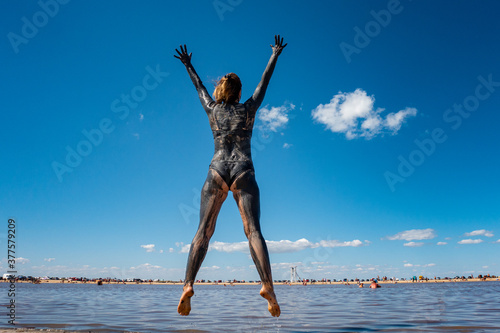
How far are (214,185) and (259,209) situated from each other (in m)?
0.68

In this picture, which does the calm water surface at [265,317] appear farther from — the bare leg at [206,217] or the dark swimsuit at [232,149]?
the dark swimsuit at [232,149]

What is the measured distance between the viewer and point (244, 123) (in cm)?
498

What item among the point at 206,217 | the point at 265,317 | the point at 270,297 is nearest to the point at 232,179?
the point at 206,217

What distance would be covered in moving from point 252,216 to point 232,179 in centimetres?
55

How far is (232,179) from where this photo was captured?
4.64 meters

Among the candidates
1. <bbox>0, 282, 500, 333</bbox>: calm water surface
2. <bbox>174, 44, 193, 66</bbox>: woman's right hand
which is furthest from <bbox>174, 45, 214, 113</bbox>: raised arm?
<bbox>0, 282, 500, 333</bbox>: calm water surface

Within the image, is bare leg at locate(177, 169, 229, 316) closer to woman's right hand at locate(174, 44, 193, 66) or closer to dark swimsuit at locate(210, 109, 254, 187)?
dark swimsuit at locate(210, 109, 254, 187)

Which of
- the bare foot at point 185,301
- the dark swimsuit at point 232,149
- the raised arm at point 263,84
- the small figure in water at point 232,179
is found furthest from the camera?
the raised arm at point 263,84

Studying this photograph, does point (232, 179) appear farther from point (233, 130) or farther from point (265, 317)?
point (265, 317)

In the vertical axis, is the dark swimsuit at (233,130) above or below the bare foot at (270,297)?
above

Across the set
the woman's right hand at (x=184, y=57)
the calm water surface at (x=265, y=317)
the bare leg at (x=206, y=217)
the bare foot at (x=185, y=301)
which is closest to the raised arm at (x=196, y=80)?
the woman's right hand at (x=184, y=57)

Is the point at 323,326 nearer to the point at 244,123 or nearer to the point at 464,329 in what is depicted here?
the point at 464,329

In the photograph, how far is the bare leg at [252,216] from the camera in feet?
14.5

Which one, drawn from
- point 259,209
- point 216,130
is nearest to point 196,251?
point 259,209
